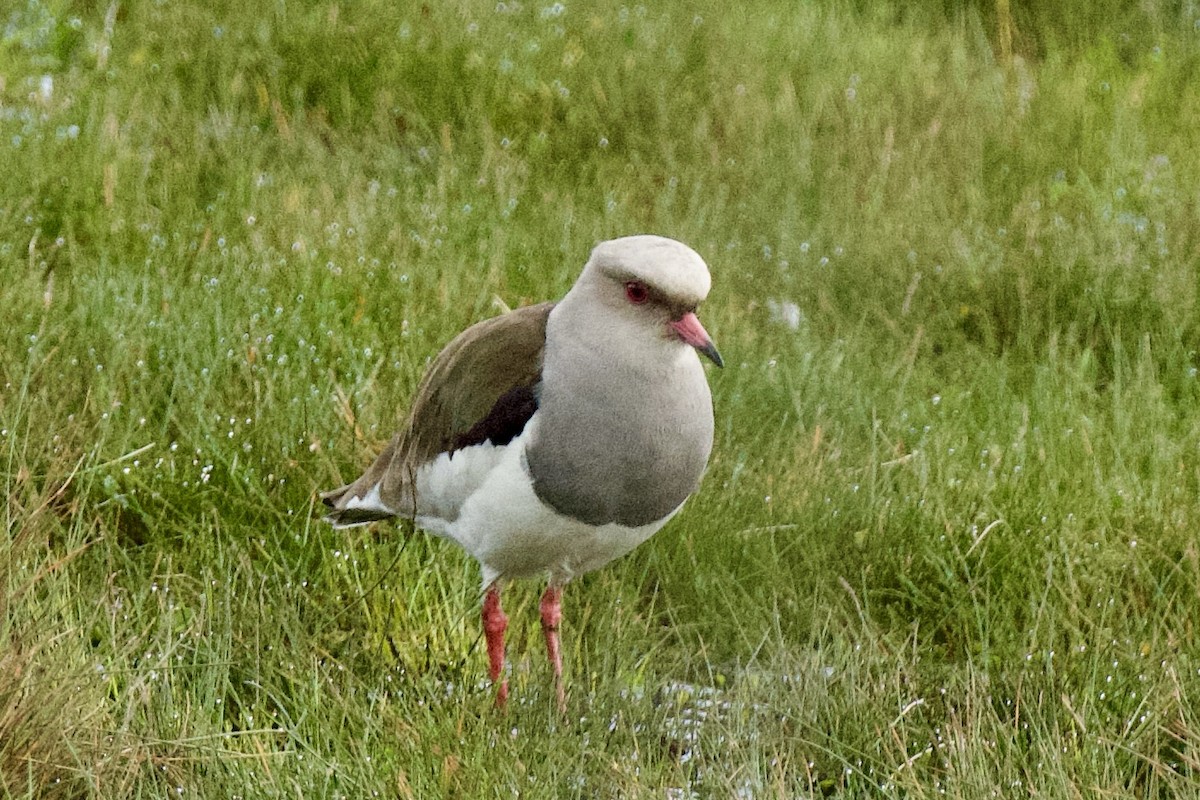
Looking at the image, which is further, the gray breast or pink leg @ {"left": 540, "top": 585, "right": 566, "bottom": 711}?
pink leg @ {"left": 540, "top": 585, "right": 566, "bottom": 711}

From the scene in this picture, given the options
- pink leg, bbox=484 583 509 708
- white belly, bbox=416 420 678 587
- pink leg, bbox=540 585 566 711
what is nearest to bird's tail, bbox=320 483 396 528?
white belly, bbox=416 420 678 587

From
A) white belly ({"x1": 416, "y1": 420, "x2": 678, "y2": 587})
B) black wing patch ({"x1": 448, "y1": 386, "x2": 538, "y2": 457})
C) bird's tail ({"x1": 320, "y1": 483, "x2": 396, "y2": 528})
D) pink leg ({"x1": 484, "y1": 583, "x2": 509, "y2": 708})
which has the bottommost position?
pink leg ({"x1": 484, "y1": 583, "x2": 509, "y2": 708})

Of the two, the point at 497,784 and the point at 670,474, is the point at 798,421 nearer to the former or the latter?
the point at 670,474

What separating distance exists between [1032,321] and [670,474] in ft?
8.41

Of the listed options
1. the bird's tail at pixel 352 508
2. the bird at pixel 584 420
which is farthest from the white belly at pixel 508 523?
the bird's tail at pixel 352 508

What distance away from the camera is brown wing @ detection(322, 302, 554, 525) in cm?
367

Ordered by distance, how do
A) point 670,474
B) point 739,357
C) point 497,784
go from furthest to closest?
point 739,357 < point 670,474 < point 497,784

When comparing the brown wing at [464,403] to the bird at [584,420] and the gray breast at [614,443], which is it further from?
the gray breast at [614,443]

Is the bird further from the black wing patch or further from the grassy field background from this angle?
the grassy field background

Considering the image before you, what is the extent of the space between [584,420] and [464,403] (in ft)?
1.45

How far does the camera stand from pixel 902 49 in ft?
24.5

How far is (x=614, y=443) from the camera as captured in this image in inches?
137

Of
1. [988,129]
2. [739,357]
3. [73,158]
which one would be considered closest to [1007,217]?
[988,129]

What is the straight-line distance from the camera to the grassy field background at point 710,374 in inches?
134
